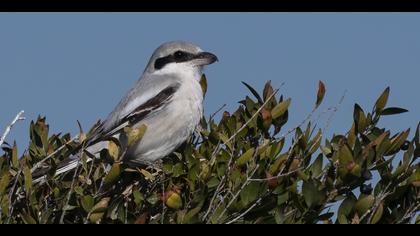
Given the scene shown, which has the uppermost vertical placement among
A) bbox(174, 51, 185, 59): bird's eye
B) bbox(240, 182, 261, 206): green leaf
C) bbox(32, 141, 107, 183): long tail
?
bbox(174, 51, 185, 59): bird's eye

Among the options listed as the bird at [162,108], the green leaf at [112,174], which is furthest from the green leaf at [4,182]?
the bird at [162,108]

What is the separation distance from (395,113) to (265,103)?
776 millimetres

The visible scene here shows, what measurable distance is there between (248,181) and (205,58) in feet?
8.54

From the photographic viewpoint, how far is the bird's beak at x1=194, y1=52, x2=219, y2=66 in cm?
678

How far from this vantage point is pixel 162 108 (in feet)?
21.1

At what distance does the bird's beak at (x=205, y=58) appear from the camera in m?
6.78

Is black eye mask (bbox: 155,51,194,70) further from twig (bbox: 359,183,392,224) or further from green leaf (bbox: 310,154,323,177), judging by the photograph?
twig (bbox: 359,183,392,224)

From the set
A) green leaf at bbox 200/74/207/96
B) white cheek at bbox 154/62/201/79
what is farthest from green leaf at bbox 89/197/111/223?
white cheek at bbox 154/62/201/79

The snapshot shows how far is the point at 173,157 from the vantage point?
6086 millimetres

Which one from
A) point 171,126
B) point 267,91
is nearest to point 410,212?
point 267,91

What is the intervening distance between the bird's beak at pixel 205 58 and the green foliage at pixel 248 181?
1.64 metres
